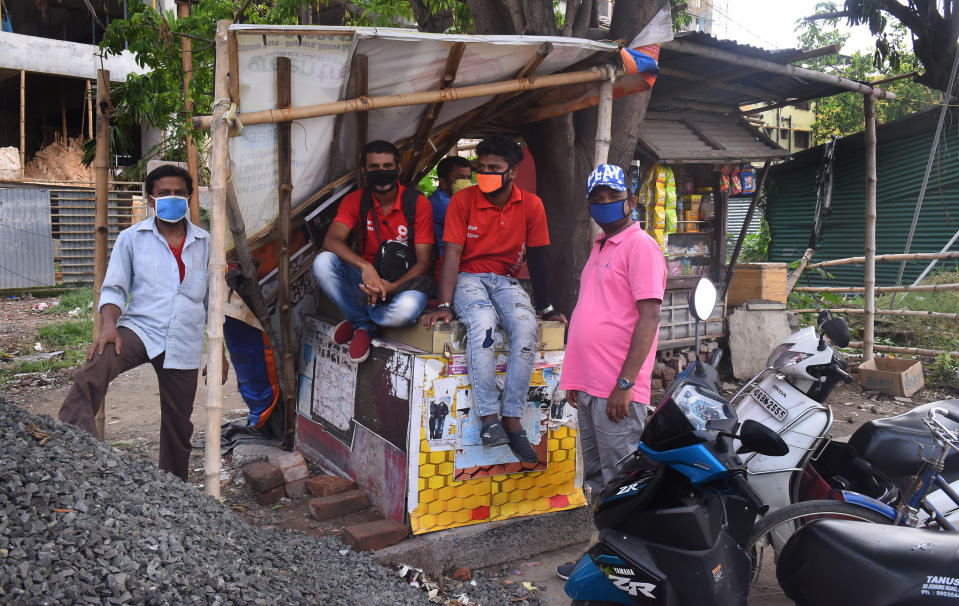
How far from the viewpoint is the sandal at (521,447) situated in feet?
12.0

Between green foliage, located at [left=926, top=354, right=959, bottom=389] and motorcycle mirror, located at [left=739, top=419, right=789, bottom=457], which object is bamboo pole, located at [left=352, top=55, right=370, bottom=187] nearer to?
motorcycle mirror, located at [left=739, top=419, right=789, bottom=457]

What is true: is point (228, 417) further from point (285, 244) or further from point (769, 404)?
point (769, 404)

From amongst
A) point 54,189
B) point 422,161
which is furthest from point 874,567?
point 54,189

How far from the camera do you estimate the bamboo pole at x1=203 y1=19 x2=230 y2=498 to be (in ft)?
10.5

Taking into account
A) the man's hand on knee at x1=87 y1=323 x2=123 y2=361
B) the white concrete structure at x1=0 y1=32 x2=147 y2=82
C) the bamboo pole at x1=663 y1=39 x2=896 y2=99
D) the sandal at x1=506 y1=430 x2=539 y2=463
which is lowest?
the sandal at x1=506 y1=430 x2=539 y2=463

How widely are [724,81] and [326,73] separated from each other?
498 cm

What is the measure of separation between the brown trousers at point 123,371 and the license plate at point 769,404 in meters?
3.14

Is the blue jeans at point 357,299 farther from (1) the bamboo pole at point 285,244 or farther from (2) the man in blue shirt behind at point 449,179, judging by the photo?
(2) the man in blue shirt behind at point 449,179

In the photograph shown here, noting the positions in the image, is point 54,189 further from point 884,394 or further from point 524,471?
point 884,394

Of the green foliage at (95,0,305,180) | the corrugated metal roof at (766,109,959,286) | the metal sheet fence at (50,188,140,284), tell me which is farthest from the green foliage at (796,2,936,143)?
the metal sheet fence at (50,188,140,284)

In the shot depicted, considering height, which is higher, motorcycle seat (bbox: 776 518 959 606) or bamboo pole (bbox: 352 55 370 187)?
bamboo pole (bbox: 352 55 370 187)

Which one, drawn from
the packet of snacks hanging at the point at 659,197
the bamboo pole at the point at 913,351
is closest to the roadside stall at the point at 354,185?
the packet of snacks hanging at the point at 659,197

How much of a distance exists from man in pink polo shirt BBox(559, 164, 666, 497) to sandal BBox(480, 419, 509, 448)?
0.51 metres

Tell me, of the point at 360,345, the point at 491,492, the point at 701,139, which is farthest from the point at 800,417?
the point at 701,139
